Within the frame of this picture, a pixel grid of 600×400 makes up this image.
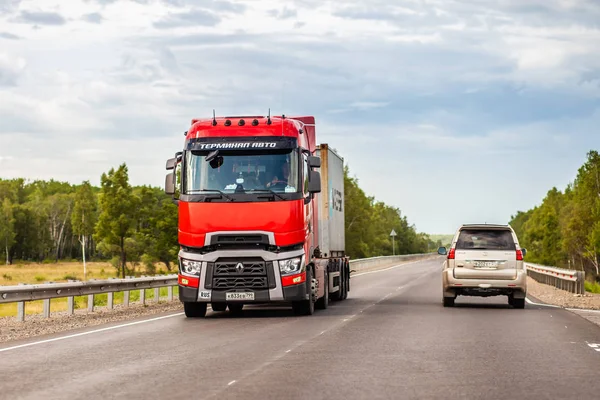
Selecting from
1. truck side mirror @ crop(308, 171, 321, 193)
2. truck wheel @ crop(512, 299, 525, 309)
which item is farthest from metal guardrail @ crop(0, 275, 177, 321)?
truck wheel @ crop(512, 299, 525, 309)

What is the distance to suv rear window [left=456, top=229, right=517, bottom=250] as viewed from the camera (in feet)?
78.8

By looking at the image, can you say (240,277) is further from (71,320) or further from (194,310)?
(71,320)

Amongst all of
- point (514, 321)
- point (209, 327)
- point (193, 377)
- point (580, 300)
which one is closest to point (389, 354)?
point (193, 377)

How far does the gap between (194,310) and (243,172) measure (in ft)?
10.5

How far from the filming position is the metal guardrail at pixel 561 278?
A: 3322cm

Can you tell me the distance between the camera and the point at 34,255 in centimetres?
18538

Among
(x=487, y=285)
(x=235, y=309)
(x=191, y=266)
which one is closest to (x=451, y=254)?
(x=487, y=285)

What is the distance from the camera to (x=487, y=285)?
23734 mm

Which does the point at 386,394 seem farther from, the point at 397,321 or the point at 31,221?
the point at 31,221

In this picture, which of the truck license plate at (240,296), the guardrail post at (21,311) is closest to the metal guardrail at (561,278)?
the truck license plate at (240,296)

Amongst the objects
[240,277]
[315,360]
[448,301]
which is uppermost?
[240,277]

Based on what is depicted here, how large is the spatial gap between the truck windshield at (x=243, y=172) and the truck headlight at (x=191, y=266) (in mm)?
1409

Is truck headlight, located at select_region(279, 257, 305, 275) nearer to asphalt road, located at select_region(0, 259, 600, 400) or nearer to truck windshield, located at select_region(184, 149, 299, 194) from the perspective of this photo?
asphalt road, located at select_region(0, 259, 600, 400)

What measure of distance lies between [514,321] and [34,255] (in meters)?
174
